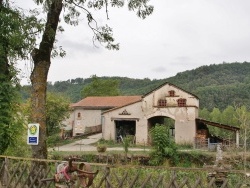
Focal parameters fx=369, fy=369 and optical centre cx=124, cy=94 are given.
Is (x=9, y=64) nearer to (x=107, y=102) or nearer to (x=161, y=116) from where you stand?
(x=161, y=116)

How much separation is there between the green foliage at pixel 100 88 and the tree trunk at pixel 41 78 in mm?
45828

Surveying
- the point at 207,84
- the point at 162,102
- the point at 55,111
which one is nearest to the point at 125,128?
the point at 162,102

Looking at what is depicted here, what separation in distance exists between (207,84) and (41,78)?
3544 inches

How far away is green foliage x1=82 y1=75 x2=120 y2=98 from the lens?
5619 cm

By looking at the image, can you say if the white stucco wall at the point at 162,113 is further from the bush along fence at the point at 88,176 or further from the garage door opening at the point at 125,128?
the bush along fence at the point at 88,176

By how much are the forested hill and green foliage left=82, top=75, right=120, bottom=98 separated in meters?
21.7

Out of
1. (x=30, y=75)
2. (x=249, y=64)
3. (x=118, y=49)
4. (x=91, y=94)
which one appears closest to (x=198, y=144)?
(x=118, y=49)

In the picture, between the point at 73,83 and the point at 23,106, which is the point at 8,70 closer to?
the point at 23,106

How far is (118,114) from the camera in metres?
34.1

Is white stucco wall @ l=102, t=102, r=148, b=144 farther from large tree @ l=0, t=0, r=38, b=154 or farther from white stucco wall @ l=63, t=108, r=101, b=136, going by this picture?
large tree @ l=0, t=0, r=38, b=154

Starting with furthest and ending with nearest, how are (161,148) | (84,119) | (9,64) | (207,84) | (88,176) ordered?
(207,84), (84,119), (161,148), (9,64), (88,176)

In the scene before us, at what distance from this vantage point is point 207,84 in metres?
96.6

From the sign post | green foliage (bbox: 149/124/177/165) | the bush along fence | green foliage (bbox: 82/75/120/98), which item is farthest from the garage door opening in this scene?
the bush along fence

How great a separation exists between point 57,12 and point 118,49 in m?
2.44
